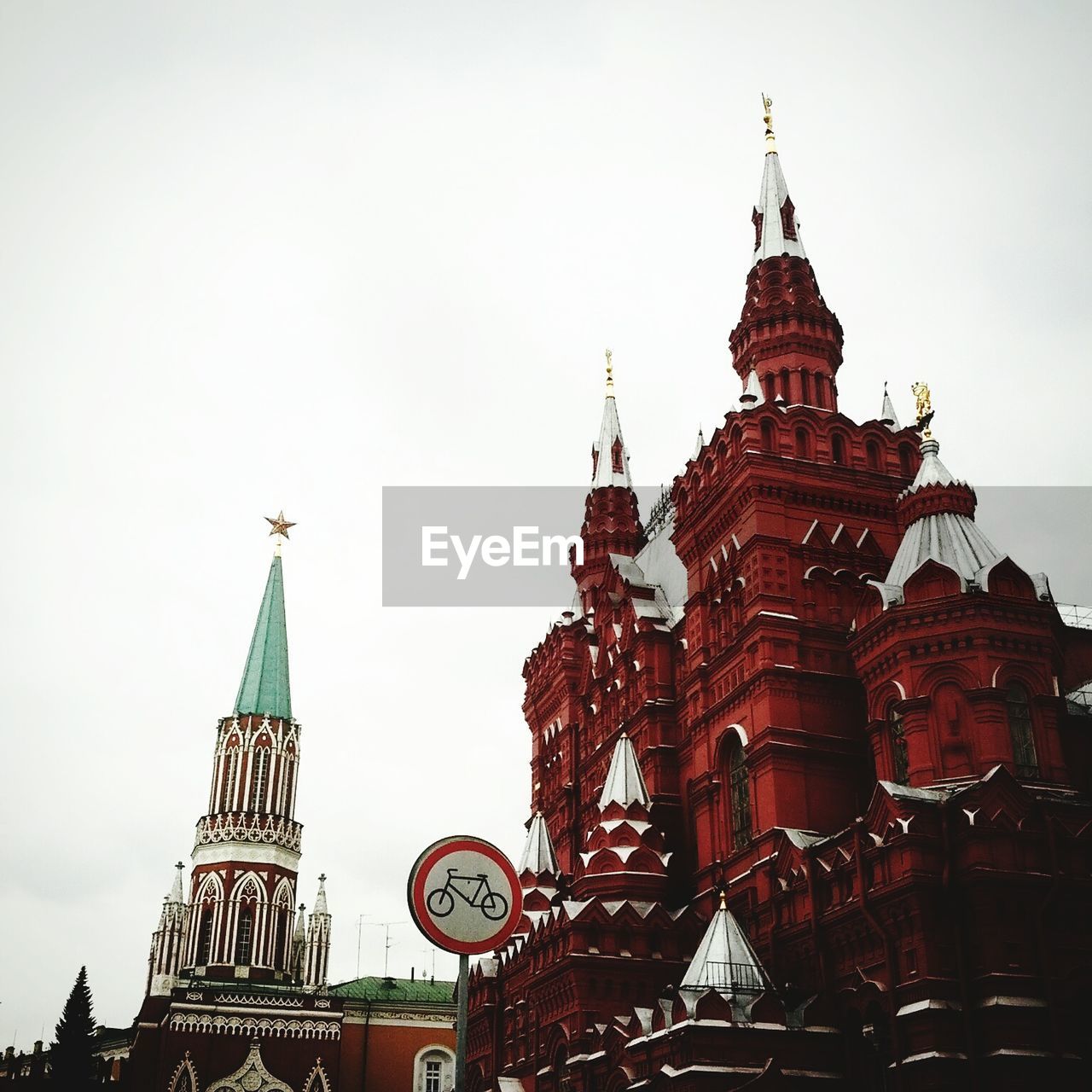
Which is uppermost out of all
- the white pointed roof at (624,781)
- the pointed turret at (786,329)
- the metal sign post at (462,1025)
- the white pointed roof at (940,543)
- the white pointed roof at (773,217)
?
the white pointed roof at (773,217)

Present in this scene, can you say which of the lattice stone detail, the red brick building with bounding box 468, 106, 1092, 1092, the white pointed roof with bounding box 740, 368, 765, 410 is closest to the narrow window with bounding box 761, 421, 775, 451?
the red brick building with bounding box 468, 106, 1092, 1092

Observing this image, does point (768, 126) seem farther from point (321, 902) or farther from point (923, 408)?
point (321, 902)

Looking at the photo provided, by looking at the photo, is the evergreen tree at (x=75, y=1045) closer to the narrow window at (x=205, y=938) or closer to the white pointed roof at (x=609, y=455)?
the narrow window at (x=205, y=938)

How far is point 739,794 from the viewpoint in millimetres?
31516

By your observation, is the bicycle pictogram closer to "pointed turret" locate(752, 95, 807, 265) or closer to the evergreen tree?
"pointed turret" locate(752, 95, 807, 265)

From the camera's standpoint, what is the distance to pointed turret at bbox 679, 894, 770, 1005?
25312 mm

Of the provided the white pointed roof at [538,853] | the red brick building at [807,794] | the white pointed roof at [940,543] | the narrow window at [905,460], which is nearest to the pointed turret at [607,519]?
the red brick building at [807,794]

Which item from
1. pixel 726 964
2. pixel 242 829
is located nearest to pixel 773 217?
pixel 726 964

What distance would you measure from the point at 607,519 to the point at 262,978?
35763 mm

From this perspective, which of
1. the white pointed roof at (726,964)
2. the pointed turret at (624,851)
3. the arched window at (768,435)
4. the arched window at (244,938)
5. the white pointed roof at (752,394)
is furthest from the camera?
the arched window at (244,938)

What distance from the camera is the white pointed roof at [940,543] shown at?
28.3 meters

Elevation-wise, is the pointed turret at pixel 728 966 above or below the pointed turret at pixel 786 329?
below

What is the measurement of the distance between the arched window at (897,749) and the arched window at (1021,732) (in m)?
2.16

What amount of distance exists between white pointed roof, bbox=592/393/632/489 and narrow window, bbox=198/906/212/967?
35.4 meters
